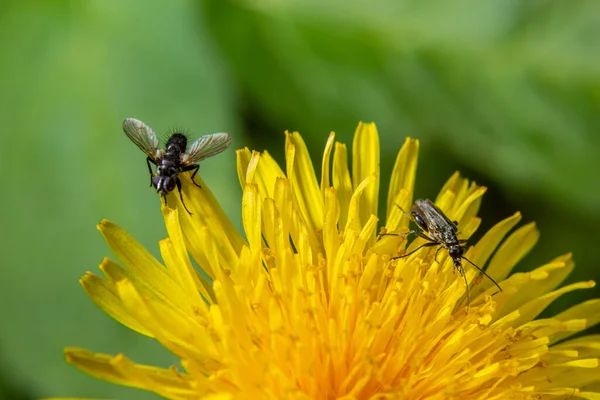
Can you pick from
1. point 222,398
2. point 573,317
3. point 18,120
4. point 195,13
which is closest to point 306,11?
point 195,13

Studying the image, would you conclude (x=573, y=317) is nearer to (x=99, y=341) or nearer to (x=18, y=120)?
(x=99, y=341)

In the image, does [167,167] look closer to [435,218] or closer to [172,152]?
[172,152]

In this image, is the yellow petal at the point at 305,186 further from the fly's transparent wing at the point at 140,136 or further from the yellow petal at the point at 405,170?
the fly's transparent wing at the point at 140,136

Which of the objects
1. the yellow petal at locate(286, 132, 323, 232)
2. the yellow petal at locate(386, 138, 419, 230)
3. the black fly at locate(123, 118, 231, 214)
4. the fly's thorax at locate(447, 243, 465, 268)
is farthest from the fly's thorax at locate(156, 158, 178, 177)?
the fly's thorax at locate(447, 243, 465, 268)

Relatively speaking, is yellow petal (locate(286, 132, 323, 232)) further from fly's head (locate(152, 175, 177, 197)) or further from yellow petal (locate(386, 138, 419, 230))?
fly's head (locate(152, 175, 177, 197))

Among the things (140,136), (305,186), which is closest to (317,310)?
(305,186)

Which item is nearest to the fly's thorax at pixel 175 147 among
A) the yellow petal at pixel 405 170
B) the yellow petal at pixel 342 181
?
the yellow petal at pixel 342 181
